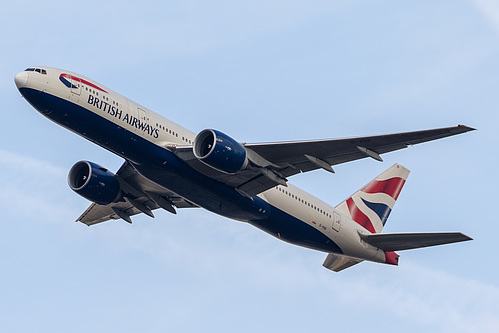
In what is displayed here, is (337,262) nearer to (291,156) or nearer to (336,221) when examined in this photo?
(336,221)

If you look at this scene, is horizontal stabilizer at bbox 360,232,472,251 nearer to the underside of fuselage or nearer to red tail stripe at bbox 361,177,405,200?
the underside of fuselage

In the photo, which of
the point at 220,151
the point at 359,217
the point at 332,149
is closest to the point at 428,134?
the point at 332,149

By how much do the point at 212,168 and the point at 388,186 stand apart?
16307mm

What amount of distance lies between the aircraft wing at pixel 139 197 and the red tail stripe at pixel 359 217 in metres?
9.73

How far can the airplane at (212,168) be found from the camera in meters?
38.1

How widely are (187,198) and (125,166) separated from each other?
5.21 meters

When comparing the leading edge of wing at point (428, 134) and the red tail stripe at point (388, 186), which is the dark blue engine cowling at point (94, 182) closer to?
the leading edge of wing at point (428, 134)

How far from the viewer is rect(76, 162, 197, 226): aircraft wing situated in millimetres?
45312

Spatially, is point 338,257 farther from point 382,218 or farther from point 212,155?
point 212,155

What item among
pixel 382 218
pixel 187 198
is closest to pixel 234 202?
pixel 187 198

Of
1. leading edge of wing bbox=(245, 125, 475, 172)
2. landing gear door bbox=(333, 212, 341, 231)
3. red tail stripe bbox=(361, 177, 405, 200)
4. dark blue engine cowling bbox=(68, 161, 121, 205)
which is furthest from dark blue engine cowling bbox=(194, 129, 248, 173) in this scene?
red tail stripe bbox=(361, 177, 405, 200)

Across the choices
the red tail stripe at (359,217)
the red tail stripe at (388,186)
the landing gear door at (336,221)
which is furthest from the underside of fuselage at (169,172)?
the red tail stripe at (388,186)

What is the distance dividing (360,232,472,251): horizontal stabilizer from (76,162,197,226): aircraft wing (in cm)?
1036

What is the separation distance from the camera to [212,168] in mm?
39812
